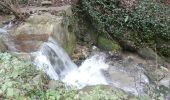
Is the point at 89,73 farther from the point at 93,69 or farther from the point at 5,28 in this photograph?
the point at 5,28

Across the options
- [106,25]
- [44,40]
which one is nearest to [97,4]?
[106,25]

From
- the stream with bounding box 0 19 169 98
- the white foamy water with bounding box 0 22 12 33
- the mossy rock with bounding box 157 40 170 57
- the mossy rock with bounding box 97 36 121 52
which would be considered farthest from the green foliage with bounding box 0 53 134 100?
the mossy rock with bounding box 157 40 170 57

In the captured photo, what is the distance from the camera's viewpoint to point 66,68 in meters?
6.88

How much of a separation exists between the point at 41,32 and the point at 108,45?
233 centimetres

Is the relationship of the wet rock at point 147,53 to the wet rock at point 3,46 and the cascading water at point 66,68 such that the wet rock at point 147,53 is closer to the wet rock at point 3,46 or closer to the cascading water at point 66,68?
the cascading water at point 66,68

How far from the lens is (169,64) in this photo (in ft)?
26.1

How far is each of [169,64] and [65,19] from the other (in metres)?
3.27

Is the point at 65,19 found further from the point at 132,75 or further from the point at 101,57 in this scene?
the point at 132,75

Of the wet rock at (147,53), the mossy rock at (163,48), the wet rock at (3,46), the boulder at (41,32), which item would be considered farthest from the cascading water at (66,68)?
the mossy rock at (163,48)

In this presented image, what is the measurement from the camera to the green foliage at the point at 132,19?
8008 millimetres

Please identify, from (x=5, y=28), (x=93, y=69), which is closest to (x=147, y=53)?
(x=93, y=69)

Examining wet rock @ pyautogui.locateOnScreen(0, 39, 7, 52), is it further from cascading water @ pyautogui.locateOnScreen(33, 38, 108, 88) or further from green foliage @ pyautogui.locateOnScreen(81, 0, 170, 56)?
green foliage @ pyautogui.locateOnScreen(81, 0, 170, 56)

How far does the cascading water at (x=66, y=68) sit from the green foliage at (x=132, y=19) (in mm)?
1390

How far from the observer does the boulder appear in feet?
21.6
